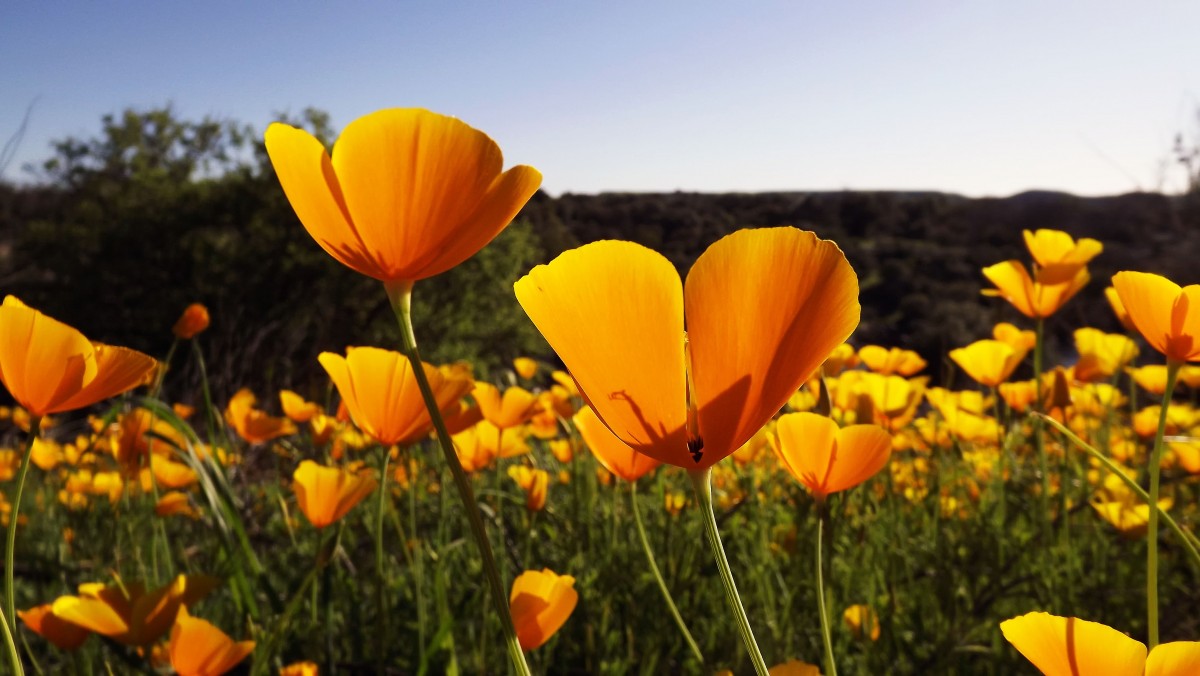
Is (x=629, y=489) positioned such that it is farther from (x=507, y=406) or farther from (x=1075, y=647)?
(x=1075, y=647)

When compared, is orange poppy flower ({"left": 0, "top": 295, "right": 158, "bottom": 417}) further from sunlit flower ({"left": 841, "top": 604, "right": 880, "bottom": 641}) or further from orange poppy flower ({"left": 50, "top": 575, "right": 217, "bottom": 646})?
sunlit flower ({"left": 841, "top": 604, "right": 880, "bottom": 641})

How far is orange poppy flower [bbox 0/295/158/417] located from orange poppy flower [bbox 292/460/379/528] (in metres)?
0.43

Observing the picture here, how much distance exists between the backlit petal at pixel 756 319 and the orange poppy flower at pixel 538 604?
36 centimetres

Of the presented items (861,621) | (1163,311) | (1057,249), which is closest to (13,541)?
(1163,311)

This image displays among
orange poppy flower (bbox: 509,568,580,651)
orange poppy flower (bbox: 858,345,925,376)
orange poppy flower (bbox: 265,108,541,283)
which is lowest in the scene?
orange poppy flower (bbox: 509,568,580,651)

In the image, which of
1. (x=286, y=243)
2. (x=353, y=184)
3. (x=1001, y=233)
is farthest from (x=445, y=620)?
(x=1001, y=233)

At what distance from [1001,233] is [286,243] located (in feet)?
39.1

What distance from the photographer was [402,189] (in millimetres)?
444

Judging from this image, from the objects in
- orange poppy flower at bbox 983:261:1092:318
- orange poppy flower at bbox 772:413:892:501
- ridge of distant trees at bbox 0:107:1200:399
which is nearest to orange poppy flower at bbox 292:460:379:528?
orange poppy flower at bbox 772:413:892:501

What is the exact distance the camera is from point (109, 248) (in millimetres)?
12797

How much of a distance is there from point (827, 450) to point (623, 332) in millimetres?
297

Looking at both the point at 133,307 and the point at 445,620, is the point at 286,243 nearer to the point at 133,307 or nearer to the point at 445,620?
the point at 133,307

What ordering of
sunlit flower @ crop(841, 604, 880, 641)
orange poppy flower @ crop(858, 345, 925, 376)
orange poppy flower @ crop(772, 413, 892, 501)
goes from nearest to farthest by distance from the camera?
orange poppy flower @ crop(772, 413, 892, 501) < sunlit flower @ crop(841, 604, 880, 641) < orange poppy flower @ crop(858, 345, 925, 376)

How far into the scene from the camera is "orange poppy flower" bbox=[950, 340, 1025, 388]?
5.27 ft
